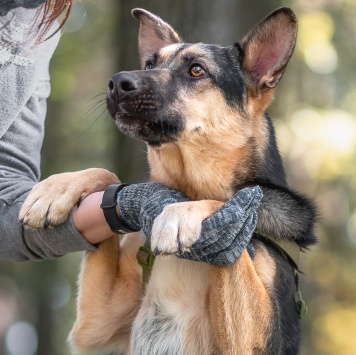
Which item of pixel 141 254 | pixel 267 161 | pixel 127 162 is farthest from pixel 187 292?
pixel 127 162

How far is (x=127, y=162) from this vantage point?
7.34m

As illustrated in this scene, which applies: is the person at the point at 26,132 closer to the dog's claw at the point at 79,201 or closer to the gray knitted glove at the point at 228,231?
the dog's claw at the point at 79,201

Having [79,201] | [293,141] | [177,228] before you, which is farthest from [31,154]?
[293,141]

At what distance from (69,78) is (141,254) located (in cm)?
987

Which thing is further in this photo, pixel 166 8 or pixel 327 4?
pixel 327 4

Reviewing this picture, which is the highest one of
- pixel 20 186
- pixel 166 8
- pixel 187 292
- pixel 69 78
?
pixel 166 8

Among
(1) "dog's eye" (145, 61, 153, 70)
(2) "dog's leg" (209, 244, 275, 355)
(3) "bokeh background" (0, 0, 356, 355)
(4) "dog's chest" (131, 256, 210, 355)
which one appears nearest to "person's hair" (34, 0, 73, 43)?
(1) "dog's eye" (145, 61, 153, 70)

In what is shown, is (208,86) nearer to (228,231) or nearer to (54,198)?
(54,198)

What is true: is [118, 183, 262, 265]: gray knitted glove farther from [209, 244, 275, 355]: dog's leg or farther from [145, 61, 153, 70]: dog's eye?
[145, 61, 153, 70]: dog's eye

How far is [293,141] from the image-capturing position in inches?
519

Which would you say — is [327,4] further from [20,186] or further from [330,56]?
[20,186]

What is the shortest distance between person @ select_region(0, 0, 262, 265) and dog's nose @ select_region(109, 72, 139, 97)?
1.39ft

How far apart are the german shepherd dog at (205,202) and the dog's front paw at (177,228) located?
306mm

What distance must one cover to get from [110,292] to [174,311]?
494 mm
